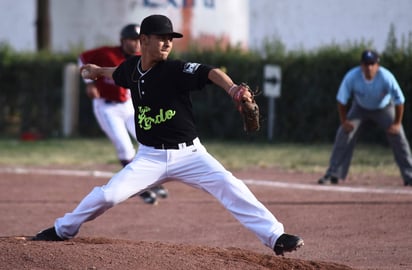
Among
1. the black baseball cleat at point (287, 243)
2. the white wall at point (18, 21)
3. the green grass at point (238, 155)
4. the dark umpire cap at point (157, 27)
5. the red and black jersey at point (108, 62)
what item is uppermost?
the dark umpire cap at point (157, 27)

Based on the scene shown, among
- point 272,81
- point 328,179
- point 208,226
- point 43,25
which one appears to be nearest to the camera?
point 208,226

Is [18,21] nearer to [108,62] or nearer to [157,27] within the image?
[108,62]

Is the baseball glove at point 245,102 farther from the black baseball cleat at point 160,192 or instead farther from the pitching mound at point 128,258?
the black baseball cleat at point 160,192

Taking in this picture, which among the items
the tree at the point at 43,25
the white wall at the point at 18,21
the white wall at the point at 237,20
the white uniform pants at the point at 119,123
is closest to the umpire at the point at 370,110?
the white uniform pants at the point at 119,123

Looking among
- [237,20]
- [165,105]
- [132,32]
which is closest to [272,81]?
[237,20]

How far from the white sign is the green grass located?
1160mm

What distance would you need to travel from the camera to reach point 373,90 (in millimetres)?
13648

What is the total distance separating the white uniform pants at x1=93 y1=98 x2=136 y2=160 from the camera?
41.0 ft

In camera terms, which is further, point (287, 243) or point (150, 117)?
point (150, 117)

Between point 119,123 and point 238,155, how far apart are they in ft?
21.7

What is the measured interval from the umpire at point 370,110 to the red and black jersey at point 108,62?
10.9 feet

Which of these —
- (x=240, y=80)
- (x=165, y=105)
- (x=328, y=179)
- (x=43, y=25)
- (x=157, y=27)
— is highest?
(x=157, y=27)

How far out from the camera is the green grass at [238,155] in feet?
56.6

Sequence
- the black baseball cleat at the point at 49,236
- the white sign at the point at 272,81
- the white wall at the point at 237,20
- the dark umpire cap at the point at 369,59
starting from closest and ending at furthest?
1. the black baseball cleat at the point at 49,236
2. the dark umpire cap at the point at 369,59
3. the white sign at the point at 272,81
4. the white wall at the point at 237,20
